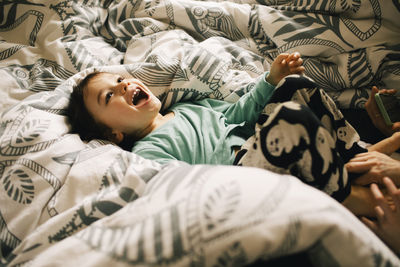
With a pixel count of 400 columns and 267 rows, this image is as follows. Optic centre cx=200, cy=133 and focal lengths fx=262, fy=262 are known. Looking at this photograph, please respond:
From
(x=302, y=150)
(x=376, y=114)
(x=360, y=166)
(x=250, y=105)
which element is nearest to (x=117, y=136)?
(x=250, y=105)

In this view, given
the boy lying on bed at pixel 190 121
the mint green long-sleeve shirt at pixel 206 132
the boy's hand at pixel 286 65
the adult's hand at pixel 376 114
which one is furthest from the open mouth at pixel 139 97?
the adult's hand at pixel 376 114

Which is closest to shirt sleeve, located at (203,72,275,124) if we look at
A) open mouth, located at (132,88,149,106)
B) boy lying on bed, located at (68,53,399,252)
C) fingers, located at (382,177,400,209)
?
boy lying on bed, located at (68,53,399,252)

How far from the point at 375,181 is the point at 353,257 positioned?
320 mm

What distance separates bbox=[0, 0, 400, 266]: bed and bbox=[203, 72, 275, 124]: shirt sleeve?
0.18 ft

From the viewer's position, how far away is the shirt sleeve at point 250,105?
86 centimetres

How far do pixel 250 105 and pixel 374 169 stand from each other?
0.40 metres

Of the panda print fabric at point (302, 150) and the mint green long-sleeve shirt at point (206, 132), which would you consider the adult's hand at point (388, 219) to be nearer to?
the panda print fabric at point (302, 150)

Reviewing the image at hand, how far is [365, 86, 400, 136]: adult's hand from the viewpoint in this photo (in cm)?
83

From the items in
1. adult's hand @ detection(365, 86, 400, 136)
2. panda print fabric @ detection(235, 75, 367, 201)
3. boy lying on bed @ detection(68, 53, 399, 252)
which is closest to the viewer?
panda print fabric @ detection(235, 75, 367, 201)

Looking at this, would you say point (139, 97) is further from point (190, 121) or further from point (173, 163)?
point (173, 163)

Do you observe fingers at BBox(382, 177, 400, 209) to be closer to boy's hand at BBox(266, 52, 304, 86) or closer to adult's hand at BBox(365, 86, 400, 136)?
adult's hand at BBox(365, 86, 400, 136)

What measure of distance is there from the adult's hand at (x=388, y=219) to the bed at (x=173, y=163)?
171 mm

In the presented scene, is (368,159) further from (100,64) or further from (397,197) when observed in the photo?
(100,64)

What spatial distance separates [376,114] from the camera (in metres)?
0.86
